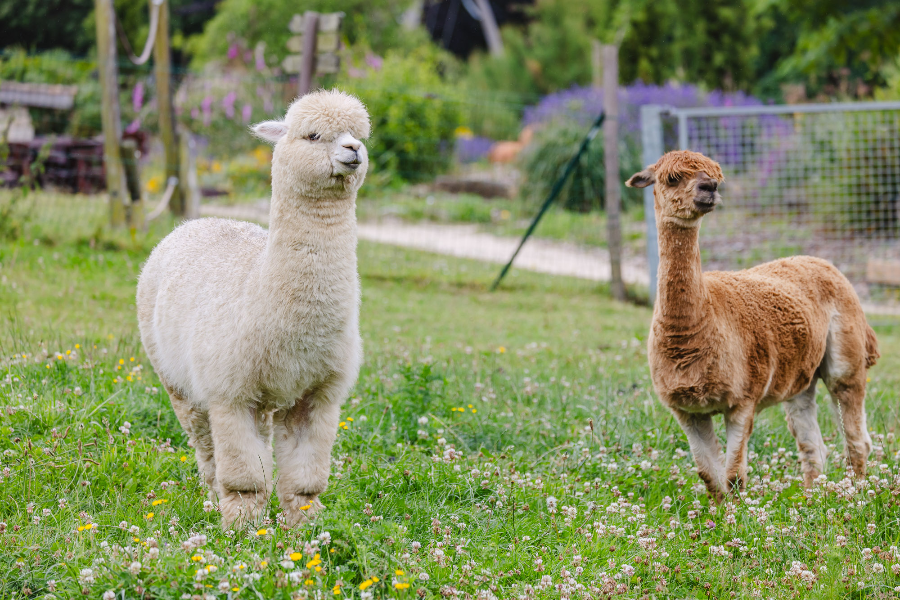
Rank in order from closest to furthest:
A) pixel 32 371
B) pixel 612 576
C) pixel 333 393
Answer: pixel 612 576
pixel 333 393
pixel 32 371

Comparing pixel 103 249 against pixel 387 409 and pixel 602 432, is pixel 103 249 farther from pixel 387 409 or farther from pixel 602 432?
pixel 602 432

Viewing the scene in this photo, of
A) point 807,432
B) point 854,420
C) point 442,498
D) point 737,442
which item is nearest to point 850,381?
point 854,420

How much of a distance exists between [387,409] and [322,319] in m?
1.58

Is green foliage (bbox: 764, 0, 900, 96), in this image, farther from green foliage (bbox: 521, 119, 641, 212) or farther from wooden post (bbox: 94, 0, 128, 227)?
wooden post (bbox: 94, 0, 128, 227)

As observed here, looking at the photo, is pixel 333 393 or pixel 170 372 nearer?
pixel 333 393

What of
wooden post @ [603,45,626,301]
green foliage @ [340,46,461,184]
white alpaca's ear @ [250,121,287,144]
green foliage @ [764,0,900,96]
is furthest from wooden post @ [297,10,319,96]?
green foliage @ [764,0,900,96]

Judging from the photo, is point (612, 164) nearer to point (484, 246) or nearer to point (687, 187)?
point (484, 246)

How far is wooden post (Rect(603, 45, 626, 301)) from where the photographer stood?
978 cm

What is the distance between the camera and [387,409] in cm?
459

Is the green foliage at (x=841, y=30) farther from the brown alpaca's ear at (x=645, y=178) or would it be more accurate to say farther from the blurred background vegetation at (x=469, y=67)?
the brown alpaca's ear at (x=645, y=178)

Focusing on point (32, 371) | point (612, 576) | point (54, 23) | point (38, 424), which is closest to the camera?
point (612, 576)

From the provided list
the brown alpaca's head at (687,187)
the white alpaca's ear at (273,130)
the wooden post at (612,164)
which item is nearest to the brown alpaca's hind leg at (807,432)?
the brown alpaca's head at (687,187)

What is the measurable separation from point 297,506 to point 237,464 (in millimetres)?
293

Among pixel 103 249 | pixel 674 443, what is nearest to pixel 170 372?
pixel 674 443
